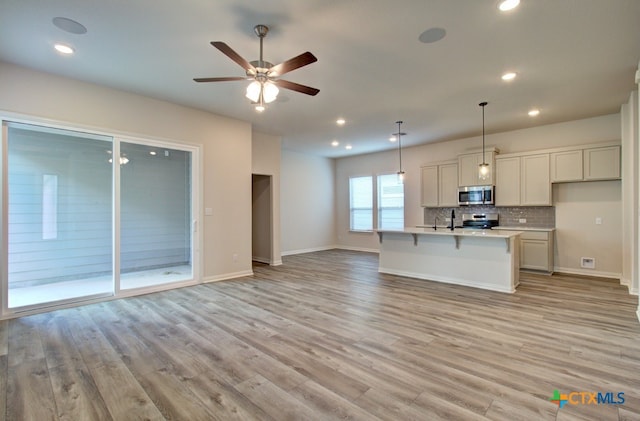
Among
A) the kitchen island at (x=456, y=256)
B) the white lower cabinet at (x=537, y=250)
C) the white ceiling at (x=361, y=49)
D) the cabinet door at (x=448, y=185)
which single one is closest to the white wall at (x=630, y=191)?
the white ceiling at (x=361, y=49)

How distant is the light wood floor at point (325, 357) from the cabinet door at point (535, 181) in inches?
81.0

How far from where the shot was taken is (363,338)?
118 inches

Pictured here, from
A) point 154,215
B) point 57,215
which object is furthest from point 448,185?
point 57,215

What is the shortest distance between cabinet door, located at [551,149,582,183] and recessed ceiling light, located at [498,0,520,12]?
14.1 feet

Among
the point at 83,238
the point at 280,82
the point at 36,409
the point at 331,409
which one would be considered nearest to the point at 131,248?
the point at 83,238

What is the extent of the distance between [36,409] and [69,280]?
290 centimetres

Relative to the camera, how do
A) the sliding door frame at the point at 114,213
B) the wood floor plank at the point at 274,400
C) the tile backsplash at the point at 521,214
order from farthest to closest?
→ the tile backsplash at the point at 521,214 → the sliding door frame at the point at 114,213 → the wood floor plank at the point at 274,400

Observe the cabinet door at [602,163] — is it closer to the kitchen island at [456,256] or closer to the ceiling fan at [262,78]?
the kitchen island at [456,256]

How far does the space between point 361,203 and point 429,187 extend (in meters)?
2.38

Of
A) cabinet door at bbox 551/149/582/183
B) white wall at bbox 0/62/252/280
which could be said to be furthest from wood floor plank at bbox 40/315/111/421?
cabinet door at bbox 551/149/582/183

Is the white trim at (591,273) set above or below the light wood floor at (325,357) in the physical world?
above

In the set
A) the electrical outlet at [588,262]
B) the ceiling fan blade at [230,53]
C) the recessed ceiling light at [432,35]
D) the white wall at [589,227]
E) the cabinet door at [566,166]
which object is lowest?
the electrical outlet at [588,262]

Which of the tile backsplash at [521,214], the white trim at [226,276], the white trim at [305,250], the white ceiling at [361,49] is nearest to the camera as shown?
the white ceiling at [361,49]

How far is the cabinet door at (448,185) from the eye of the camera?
7023 mm
